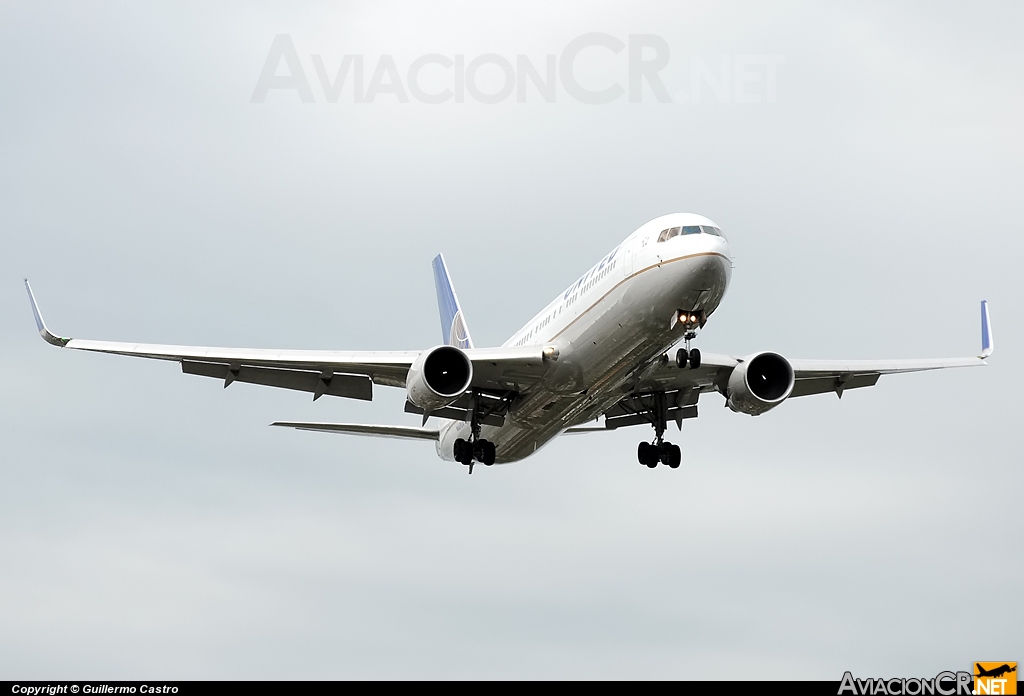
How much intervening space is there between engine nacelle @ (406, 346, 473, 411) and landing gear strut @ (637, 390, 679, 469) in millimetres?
6374

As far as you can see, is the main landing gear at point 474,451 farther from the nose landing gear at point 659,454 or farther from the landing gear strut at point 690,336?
the landing gear strut at point 690,336

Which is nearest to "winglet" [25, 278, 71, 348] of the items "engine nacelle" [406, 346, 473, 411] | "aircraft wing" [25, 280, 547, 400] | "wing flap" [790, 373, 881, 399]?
"aircraft wing" [25, 280, 547, 400]

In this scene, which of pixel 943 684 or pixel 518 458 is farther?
pixel 518 458

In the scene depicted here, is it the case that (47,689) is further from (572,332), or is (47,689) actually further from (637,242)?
(637,242)

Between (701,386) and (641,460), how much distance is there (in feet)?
8.29

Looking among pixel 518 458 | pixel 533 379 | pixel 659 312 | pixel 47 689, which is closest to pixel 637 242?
pixel 659 312

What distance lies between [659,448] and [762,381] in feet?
11.7

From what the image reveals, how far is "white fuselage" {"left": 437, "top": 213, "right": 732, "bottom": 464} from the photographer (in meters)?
26.8

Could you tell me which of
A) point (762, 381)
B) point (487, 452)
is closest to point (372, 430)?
point (487, 452)

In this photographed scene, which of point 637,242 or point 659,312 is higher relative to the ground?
point 637,242

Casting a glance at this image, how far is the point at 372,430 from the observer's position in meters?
35.6

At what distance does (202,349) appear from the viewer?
31391 millimetres

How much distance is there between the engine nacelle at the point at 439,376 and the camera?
29.4 m

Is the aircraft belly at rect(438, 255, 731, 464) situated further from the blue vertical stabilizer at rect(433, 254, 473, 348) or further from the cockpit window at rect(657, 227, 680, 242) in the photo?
the blue vertical stabilizer at rect(433, 254, 473, 348)
